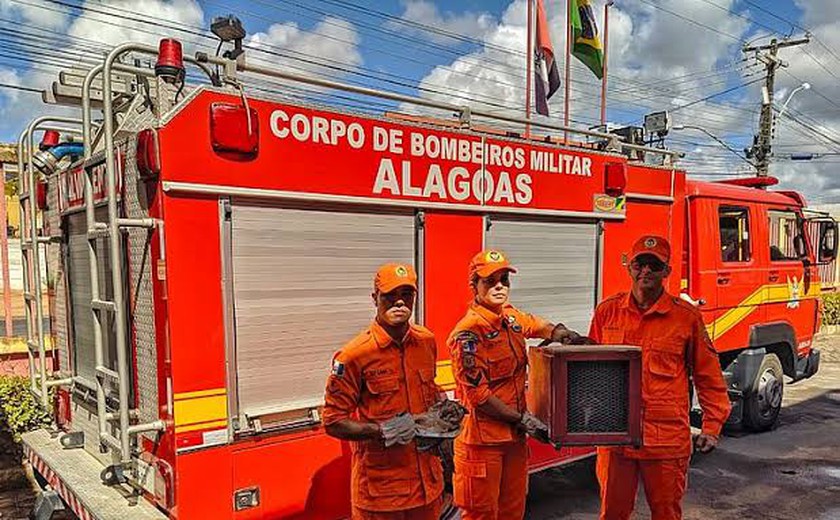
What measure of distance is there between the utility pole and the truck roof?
63.4 feet

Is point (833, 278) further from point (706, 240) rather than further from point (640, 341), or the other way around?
point (640, 341)

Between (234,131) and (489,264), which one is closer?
(234,131)

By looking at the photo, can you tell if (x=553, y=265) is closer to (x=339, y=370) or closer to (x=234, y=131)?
(x=339, y=370)

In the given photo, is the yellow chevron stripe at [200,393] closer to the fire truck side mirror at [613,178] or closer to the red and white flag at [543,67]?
the fire truck side mirror at [613,178]

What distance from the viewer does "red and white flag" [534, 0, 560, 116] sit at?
776 centimetres

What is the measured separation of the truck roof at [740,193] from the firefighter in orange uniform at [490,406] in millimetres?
3257

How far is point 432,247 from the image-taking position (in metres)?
3.90

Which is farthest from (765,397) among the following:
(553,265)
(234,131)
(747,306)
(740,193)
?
(234,131)

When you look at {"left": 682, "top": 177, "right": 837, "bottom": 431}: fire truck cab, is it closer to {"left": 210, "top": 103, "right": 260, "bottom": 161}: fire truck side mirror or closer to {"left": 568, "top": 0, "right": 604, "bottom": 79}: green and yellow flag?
{"left": 568, "top": 0, "right": 604, "bottom": 79}: green and yellow flag

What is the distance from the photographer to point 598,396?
10.7 feet

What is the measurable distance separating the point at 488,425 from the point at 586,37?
6770 millimetres

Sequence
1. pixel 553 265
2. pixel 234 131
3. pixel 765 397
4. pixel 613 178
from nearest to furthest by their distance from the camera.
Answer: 1. pixel 234 131
2. pixel 553 265
3. pixel 613 178
4. pixel 765 397

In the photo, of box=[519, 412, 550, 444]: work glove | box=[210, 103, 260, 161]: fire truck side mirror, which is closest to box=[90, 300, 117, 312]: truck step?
box=[210, 103, 260, 161]: fire truck side mirror

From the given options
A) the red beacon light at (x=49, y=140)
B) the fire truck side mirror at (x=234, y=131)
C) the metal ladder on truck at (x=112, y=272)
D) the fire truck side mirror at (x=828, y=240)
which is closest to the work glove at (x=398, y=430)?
the metal ladder on truck at (x=112, y=272)
